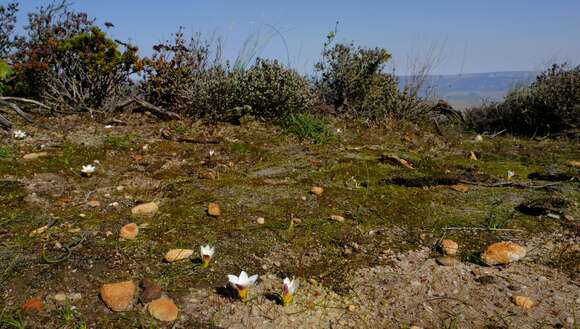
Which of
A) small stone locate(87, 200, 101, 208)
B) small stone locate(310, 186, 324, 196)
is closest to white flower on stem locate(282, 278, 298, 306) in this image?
small stone locate(310, 186, 324, 196)

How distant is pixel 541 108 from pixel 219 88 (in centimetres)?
548

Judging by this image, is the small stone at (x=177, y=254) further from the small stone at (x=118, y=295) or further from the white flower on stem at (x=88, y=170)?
the white flower on stem at (x=88, y=170)

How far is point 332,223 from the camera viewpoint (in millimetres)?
2955

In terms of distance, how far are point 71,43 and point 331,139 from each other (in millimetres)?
3518

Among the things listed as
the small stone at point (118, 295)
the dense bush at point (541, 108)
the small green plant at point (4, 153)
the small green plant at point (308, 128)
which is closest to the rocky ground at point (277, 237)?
the small stone at point (118, 295)

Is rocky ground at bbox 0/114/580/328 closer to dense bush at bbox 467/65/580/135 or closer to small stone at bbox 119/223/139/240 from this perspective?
small stone at bbox 119/223/139/240

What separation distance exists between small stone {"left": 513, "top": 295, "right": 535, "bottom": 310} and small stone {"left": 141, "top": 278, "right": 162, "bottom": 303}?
163 centimetres

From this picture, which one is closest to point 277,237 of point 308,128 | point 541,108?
point 308,128

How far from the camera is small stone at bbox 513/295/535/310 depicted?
213 cm

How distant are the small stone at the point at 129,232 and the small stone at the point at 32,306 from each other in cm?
65

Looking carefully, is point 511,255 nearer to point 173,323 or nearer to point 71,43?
point 173,323

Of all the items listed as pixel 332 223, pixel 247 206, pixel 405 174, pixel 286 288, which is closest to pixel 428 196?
pixel 405 174

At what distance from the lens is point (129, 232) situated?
2.60 meters

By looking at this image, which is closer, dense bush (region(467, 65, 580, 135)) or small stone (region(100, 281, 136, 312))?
small stone (region(100, 281, 136, 312))
